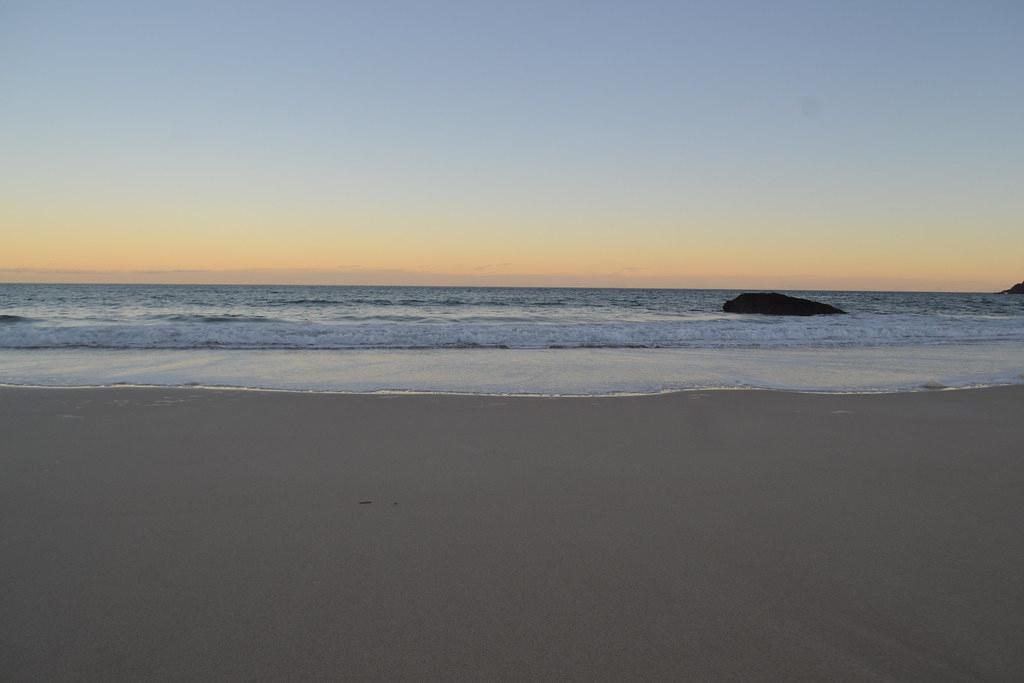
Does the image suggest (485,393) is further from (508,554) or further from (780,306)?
(780,306)

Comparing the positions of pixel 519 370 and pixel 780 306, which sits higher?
pixel 780 306

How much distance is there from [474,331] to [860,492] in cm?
1316

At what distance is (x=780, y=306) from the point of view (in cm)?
3291

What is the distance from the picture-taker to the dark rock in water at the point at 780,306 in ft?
105

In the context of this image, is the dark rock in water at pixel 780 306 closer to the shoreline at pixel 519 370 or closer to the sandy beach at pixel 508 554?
the shoreline at pixel 519 370

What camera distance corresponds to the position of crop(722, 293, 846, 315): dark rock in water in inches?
1262

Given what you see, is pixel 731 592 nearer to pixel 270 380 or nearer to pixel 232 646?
pixel 232 646

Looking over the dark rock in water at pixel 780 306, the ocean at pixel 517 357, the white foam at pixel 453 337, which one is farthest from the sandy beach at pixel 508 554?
the dark rock in water at pixel 780 306

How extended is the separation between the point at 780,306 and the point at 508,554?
33547mm

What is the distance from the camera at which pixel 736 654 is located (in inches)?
82.3

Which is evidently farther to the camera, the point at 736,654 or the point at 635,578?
the point at 635,578

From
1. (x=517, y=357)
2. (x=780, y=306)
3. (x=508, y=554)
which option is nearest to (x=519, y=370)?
(x=517, y=357)

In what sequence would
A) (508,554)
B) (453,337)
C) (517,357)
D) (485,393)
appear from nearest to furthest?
(508,554), (485,393), (517,357), (453,337)

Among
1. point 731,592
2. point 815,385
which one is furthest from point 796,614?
point 815,385
